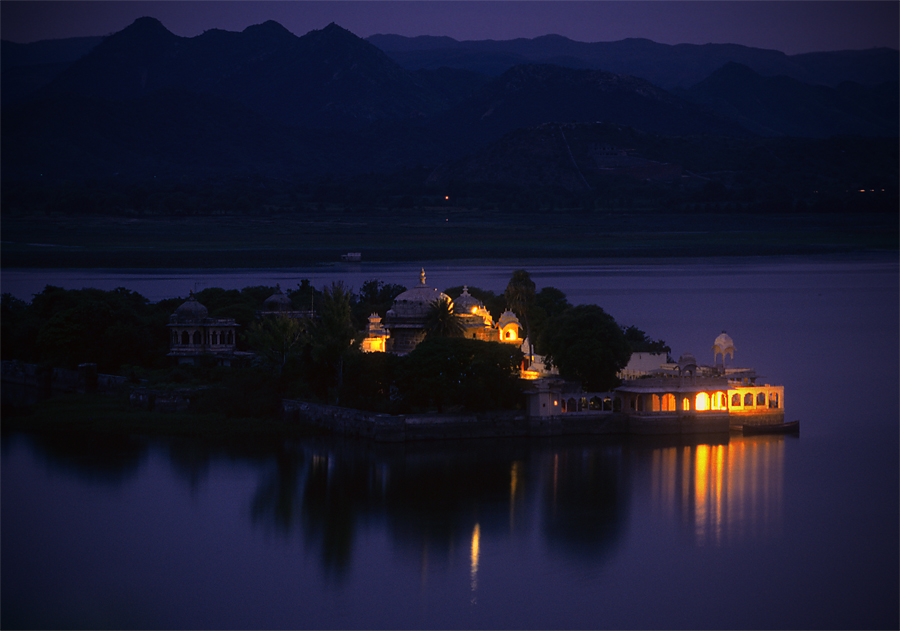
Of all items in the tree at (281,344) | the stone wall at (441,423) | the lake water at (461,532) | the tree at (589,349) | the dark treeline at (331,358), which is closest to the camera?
the lake water at (461,532)

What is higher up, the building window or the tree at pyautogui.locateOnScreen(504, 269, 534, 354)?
the tree at pyautogui.locateOnScreen(504, 269, 534, 354)

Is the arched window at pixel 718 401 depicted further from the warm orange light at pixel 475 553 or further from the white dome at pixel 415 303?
the warm orange light at pixel 475 553

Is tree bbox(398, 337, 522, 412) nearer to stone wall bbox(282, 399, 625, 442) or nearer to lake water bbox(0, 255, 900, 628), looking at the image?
stone wall bbox(282, 399, 625, 442)

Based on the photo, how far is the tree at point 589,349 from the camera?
116 ft

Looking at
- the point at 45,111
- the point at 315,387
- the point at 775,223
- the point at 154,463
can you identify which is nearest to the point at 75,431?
the point at 154,463

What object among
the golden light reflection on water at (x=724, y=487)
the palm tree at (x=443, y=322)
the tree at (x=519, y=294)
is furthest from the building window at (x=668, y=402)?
the tree at (x=519, y=294)

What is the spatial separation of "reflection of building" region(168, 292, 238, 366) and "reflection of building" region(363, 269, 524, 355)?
17.1 ft

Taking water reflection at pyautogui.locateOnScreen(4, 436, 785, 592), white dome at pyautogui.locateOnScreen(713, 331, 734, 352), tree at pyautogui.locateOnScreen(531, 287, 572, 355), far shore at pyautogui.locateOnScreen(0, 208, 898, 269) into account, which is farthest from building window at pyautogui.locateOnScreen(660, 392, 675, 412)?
far shore at pyautogui.locateOnScreen(0, 208, 898, 269)

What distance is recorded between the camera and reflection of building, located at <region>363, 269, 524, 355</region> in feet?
129

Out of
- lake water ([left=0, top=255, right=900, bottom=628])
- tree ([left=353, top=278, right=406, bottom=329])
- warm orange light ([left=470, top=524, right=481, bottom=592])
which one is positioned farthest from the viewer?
tree ([left=353, top=278, right=406, bottom=329])

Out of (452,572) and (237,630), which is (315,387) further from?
(237,630)

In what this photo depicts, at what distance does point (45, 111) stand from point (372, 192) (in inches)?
1791

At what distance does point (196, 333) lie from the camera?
140ft

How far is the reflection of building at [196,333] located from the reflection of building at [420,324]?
5.22 m
